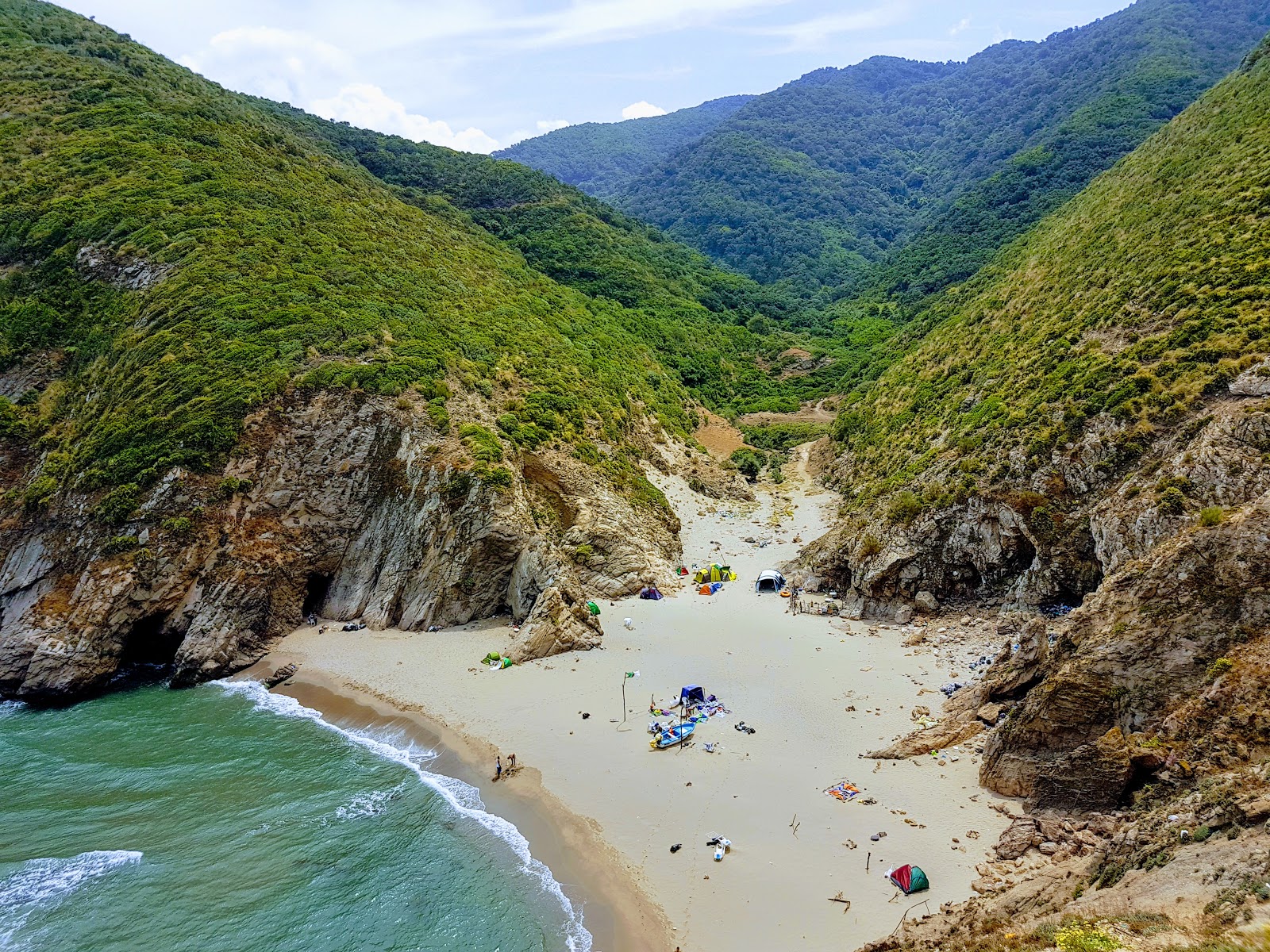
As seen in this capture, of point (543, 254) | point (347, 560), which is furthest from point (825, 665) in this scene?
point (543, 254)

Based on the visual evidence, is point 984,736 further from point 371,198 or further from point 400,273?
point 371,198

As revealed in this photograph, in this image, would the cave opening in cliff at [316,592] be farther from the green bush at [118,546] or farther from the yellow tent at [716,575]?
the yellow tent at [716,575]

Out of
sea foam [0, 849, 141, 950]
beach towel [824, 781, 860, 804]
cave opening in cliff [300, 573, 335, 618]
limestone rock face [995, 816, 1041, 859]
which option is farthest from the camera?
cave opening in cliff [300, 573, 335, 618]

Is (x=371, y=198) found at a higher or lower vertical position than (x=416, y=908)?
higher

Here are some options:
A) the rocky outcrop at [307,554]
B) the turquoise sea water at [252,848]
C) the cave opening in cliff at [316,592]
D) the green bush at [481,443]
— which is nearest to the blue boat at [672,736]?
the turquoise sea water at [252,848]

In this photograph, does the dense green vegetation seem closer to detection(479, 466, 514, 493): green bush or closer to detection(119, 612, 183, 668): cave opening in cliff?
detection(479, 466, 514, 493): green bush

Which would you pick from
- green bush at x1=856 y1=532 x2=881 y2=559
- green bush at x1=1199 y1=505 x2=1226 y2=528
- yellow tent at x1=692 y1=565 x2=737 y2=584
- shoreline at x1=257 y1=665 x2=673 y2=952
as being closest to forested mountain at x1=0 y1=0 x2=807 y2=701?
yellow tent at x1=692 y1=565 x2=737 y2=584
